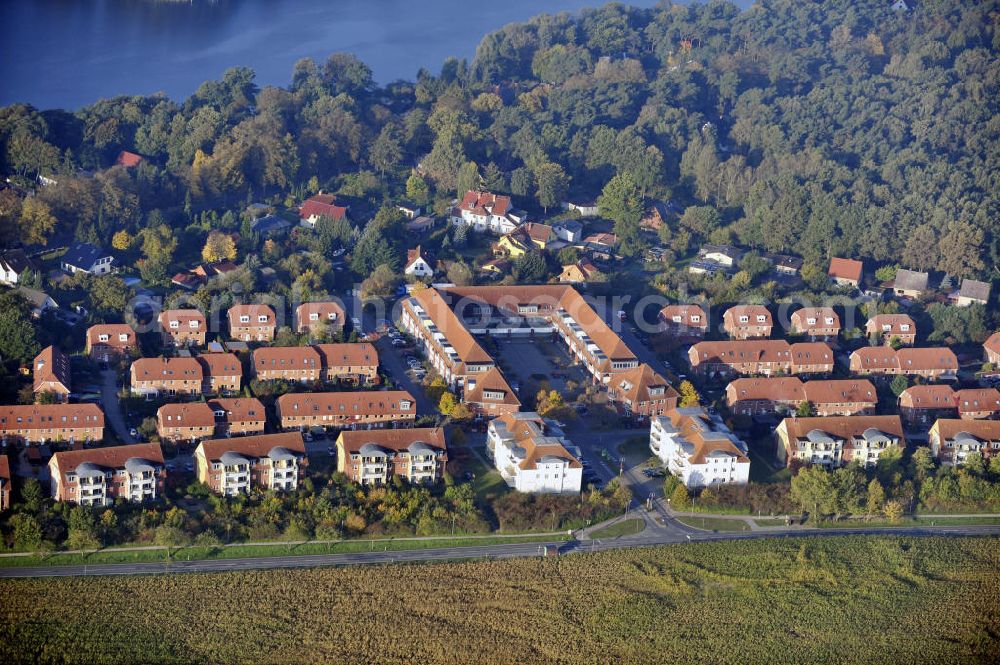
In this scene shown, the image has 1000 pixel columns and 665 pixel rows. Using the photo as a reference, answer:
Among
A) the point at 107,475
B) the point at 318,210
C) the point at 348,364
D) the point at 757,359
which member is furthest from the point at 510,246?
the point at 107,475

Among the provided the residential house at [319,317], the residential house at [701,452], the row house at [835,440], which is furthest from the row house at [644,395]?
the residential house at [319,317]

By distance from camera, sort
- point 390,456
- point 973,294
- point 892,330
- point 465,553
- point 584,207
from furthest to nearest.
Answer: point 584,207 → point 973,294 → point 892,330 → point 390,456 → point 465,553

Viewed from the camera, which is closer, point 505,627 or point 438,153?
point 505,627

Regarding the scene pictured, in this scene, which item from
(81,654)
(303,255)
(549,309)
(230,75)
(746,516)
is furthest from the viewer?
(230,75)

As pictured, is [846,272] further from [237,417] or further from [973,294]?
[237,417]

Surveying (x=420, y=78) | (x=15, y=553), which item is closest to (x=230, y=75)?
(x=420, y=78)

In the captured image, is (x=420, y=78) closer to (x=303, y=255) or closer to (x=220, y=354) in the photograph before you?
(x=303, y=255)
